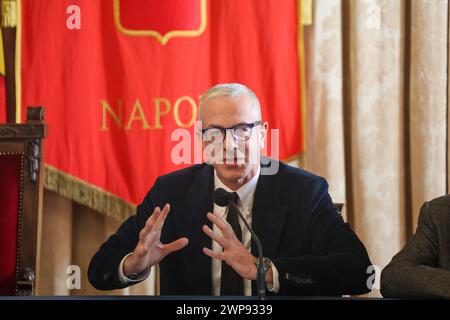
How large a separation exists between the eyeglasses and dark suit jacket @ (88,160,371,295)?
0.42ft

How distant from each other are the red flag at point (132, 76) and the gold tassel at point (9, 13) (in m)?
0.04

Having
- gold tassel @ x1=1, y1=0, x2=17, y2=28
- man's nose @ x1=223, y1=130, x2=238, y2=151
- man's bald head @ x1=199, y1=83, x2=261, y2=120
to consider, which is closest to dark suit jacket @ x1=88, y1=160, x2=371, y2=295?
man's nose @ x1=223, y1=130, x2=238, y2=151

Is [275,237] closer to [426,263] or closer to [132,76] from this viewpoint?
[426,263]

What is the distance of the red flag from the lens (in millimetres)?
2898

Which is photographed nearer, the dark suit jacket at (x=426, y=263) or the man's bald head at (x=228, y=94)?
the dark suit jacket at (x=426, y=263)

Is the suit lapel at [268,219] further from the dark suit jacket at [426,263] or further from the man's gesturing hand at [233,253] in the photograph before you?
the dark suit jacket at [426,263]

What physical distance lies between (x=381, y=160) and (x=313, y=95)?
407 millimetres

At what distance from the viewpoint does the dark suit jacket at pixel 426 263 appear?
163cm

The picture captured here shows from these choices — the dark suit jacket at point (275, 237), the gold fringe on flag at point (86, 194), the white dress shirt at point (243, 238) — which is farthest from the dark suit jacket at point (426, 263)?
the gold fringe on flag at point (86, 194)
